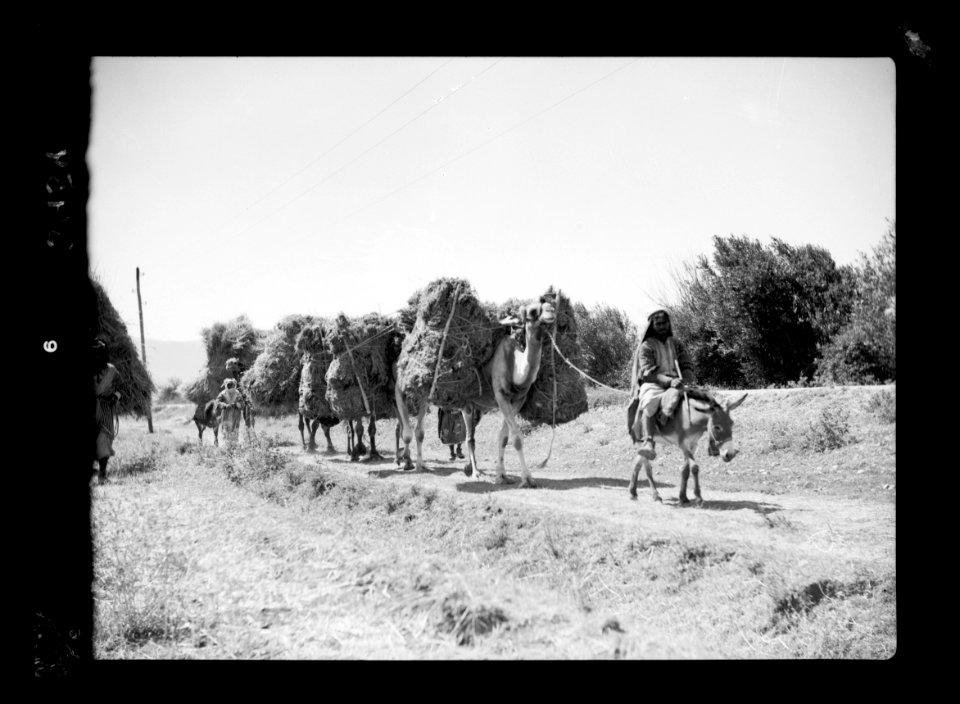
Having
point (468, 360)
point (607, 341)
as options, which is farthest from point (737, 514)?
point (607, 341)

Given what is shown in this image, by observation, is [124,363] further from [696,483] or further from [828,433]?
[828,433]

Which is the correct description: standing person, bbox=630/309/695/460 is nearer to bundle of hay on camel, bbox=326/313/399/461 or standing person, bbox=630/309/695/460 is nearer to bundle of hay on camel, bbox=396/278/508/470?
bundle of hay on camel, bbox=396/278/508/470

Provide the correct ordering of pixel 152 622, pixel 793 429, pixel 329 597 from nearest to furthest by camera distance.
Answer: pixel 152 622
pixel 329 597
pixel 793 429

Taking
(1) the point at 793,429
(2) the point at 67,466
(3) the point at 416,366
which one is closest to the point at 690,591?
(2) the point at 67,466

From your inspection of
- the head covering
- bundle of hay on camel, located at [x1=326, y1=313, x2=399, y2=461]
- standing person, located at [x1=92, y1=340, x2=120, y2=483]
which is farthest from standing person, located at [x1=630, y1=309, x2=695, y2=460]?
standing person, located at [x1=92, y1=340, x2=120, y2=483]

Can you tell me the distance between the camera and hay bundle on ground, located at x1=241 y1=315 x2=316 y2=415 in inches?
720

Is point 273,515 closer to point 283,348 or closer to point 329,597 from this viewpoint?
point 329,597

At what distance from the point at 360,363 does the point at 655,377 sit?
7.72m

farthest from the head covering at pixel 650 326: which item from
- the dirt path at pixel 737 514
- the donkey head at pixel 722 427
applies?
the dirt path at pixel 737 514

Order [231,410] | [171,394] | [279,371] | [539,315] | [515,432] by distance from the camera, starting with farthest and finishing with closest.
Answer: [171,394] → [279,371] → [231,410] → [515,432] → [539,315]

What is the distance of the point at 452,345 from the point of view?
10375 mm

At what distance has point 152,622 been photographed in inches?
181
